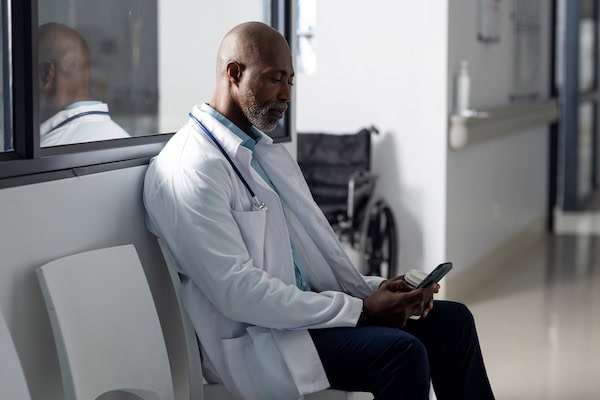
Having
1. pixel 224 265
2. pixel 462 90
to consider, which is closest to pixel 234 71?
pixel 224 265

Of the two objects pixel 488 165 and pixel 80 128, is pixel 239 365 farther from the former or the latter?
pixel 488 165

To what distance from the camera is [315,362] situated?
2.27 metres

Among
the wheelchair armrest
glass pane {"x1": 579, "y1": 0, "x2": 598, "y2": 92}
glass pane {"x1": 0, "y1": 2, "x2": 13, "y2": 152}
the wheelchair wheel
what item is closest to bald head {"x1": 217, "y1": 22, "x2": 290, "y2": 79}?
glass pane {"x1": 0, "y1": 2, "x2": 13, "y2": 152}

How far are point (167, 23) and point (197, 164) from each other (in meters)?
0.60

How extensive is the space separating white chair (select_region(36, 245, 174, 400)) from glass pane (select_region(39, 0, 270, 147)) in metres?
0.30

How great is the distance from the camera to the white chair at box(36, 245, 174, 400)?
6.50 feet

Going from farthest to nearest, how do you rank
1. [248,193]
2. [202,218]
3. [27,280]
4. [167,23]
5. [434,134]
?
[434,134]
[167,23]
[248,193]
[202,218]
[27,280]

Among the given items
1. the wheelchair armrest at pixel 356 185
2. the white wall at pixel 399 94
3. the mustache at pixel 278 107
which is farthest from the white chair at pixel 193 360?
the white wall at pixel 399 94

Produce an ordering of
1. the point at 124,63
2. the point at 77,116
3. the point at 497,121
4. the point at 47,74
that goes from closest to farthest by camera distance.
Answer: the point at 47,74 → the point at 77,116 → the point at 124,63 → the point at 497,121

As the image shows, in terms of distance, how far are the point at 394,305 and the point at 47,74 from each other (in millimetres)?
965

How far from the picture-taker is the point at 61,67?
2.23 meters

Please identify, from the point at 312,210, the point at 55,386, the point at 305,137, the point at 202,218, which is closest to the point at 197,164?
the point at 202,218

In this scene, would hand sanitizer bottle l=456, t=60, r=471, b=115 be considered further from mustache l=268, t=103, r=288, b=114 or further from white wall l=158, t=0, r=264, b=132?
mustache l=268, t=103, r=288, b=114

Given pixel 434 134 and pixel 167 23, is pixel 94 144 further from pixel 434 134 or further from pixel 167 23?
pixel 434 134
